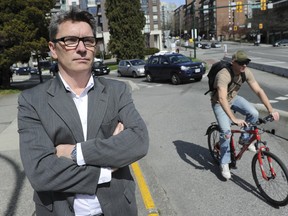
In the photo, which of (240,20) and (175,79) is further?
(240,20)

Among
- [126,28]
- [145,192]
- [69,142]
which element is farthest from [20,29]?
[126,28]

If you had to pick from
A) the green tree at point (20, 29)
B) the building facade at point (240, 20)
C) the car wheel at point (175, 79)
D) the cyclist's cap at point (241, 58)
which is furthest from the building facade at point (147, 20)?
the cyclist's cap at point (241, 58)

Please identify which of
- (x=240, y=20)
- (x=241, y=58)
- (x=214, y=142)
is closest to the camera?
(x=241, y=58)

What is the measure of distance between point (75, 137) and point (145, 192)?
283 cm

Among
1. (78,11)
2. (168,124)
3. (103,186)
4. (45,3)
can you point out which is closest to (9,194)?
(103,186)

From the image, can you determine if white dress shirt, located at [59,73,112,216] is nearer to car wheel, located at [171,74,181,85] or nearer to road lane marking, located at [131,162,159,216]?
road lane marking, located at [131,162,159,216]

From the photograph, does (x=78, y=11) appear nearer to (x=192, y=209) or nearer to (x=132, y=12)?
(x=192, y=209)

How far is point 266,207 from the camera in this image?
4035 millimetres

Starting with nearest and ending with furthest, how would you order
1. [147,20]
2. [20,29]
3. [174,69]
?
[174,69], [20,29], [147,20]

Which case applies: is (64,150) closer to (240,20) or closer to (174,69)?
(174,69)

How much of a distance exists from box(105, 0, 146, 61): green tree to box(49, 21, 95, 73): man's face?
4194 cm

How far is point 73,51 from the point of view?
198 centimetres

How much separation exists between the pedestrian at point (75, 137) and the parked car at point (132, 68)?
25695 mm

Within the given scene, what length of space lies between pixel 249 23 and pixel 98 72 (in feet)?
226
